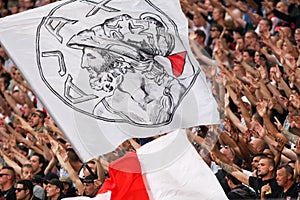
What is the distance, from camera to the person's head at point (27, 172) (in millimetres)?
10642

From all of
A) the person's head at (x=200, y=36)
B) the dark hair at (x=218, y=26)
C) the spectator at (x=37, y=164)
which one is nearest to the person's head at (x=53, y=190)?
the spectator at (x=37, y=164)

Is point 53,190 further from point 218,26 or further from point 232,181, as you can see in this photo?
point 218,26

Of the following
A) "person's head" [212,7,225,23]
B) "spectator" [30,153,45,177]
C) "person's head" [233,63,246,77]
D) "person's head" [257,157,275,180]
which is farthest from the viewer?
"person's head" [212,7,225,23]

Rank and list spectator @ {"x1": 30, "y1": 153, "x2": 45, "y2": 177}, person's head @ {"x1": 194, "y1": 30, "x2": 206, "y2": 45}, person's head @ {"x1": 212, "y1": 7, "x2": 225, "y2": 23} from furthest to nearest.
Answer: person's head @ {"x1": 212, "y1": 7, "x2": 225, "y2": 23}, person's head @ {"x1": 194, "y1": 30, "x2": 206, "y2": 45}, spectator @ {"x1": 30, "y1": 153, "x2": 45, "y2": 177}

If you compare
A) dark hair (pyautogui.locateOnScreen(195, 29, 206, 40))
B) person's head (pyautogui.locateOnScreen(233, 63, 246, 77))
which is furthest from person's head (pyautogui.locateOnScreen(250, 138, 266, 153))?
dark hair (pyautogui.locateOnScreen(195, 29, 206, 40))

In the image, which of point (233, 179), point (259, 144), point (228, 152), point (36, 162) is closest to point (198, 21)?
point (36, 162)

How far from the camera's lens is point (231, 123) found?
31.3 ft

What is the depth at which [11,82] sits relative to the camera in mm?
14539

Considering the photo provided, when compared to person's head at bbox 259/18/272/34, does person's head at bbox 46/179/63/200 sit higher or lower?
lower

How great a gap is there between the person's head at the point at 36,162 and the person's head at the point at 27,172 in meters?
0.05

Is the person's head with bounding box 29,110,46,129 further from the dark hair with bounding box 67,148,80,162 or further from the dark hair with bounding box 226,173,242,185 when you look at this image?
the dark hair with bounding box 226,173,242,185

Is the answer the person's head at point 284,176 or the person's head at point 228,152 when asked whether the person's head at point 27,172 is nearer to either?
the person's head at point 228,152

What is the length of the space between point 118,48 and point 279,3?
528 cm

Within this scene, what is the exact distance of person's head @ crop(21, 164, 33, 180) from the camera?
10.6m
